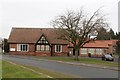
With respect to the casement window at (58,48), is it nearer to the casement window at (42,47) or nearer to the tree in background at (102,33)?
the casement window at (42,47)

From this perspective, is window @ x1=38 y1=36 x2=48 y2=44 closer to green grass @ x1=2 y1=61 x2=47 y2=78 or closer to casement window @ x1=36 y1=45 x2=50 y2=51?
casement window @ x1=36 y1=45 x2=50 y2=51

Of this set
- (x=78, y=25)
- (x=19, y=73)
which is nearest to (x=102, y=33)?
(x=78, y=25)

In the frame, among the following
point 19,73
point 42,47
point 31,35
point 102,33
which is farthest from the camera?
point 31,35

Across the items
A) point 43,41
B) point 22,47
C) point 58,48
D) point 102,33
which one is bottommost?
point 58,48

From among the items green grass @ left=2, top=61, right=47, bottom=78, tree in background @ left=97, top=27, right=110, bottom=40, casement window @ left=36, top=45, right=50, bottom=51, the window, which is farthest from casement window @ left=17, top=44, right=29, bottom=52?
green grass @ left=2, top=61, right=47, bottom=78

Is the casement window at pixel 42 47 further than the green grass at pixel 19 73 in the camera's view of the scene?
Yes

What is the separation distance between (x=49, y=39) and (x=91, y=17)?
24016 millimetres

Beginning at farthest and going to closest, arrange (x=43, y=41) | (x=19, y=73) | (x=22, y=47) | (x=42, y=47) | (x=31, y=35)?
(x=31, y=35) < (x=43, y=41) < (x=22, y=47) < (x=42, y=47) < (x=19, y=73)

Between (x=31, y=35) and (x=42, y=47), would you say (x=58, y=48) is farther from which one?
(x=31, y=35)

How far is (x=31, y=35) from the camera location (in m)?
81.9

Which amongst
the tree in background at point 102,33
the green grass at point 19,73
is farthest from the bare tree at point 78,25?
the green grass at point 19,73

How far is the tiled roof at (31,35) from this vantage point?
7944cm

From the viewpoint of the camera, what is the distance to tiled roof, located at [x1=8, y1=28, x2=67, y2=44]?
79438 mm

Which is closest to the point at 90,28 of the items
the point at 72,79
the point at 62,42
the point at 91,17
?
the point at 91,17
